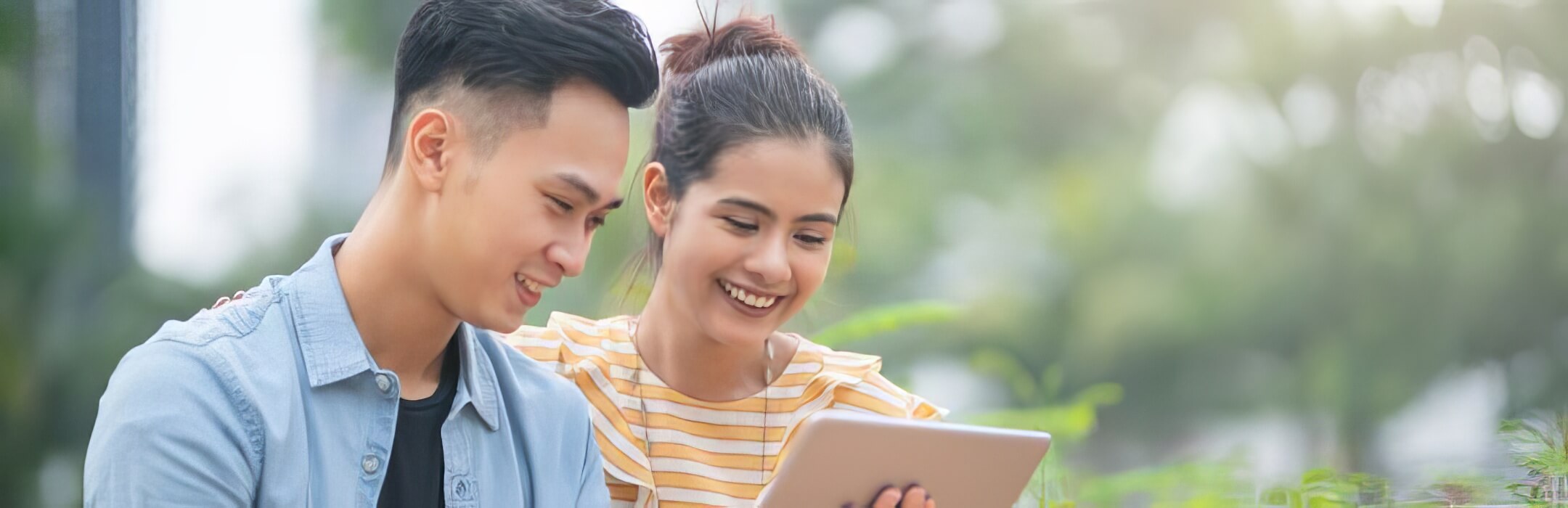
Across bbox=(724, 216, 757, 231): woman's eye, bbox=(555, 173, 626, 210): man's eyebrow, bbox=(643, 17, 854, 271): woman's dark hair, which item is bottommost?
bbox=(555, 173, 626, 210): man's eyebrow

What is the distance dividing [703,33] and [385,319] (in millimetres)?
774

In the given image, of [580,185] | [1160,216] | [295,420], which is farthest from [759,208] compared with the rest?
[1160,216]

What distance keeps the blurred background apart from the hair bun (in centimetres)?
41

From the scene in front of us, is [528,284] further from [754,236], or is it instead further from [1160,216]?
[1160,216]

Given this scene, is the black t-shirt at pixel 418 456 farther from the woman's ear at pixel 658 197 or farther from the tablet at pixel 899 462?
the woman's ear at pixel 658 197

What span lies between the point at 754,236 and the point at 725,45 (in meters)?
0.34

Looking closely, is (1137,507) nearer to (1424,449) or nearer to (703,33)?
(1424,449)

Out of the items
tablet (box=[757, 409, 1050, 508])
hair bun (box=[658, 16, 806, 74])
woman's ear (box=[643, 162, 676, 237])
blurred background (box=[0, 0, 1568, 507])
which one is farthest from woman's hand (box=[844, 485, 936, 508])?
blurred background (box=[0, 0, 1568, 507])

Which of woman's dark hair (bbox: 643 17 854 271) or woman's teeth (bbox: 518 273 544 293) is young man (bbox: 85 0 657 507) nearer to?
woman's teeth (bbox: 518 273 544 293)

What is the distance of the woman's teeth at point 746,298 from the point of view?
1.69 metres

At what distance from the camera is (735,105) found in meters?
1.73

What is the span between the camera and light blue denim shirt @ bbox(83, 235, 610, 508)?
1108mm

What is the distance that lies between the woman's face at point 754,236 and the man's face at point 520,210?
35cm

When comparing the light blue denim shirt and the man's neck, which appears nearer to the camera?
the light blue denim shirt
